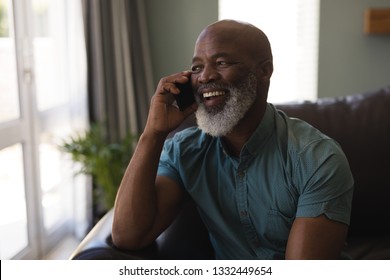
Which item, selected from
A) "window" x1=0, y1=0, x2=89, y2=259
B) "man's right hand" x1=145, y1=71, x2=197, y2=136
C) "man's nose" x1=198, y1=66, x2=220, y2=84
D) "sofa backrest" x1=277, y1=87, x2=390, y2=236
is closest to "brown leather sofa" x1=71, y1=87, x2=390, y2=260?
"sofa backrest" x1=277, y1=87, x2=390, y2=236

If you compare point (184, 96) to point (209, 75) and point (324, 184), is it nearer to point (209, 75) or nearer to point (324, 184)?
point (209, 75)

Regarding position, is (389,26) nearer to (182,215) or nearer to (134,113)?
(134,113)

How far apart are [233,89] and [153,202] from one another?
30cm

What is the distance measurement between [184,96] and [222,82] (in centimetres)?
11

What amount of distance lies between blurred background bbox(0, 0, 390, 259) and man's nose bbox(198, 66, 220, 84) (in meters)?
0.86

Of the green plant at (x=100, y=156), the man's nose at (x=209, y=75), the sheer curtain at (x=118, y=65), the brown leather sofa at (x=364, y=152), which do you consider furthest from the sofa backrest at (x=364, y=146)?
the sheer curtain at (x=118, y=65)

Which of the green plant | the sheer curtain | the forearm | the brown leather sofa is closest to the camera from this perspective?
the forearm

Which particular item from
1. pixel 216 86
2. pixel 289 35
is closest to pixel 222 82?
pixel 216 86

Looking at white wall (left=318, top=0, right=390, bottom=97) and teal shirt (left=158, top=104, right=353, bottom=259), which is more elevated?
white wall (left=318, top=0, right=390, bottom=97)

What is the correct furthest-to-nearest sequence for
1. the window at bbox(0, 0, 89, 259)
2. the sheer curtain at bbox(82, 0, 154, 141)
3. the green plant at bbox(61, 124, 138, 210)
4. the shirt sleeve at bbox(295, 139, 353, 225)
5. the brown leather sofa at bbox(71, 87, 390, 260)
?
1. the sheer curtain at bbox(82, 0, 154, 141)
2. the green plant at bbox(61, 124, 138, 210)
3. the window at bbox(0, 0, 89, 259)
4. the brown leather sofa at bbox(71, 87, 390, 260)
5. the shirt sleeve at bbox(295, 139, 353, 225)

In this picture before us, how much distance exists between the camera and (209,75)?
0.99 meters

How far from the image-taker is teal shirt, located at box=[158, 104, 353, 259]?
3.14 feet

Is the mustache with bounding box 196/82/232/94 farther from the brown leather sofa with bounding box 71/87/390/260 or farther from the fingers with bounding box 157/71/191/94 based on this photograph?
the brown leather sofa with bounding box 71/87/390/260
